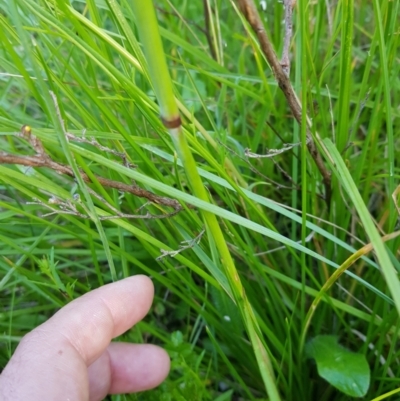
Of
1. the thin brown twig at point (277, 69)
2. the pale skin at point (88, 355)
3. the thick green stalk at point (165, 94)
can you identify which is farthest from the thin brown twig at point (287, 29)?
the pale skin at point (88, 355)

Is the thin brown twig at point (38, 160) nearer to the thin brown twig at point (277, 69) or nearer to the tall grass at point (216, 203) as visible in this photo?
the tall grass at point (216, 203)

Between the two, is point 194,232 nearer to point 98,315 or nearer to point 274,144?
point 98,315

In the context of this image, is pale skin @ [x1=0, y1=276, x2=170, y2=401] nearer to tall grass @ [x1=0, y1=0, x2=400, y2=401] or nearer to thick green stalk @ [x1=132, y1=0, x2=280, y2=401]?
tall grass @ [x1=0, y1=0, x2=400, y2=401]

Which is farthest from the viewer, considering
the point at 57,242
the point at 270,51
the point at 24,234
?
the point at 57,242

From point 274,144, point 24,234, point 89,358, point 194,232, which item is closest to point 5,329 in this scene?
point 24,234

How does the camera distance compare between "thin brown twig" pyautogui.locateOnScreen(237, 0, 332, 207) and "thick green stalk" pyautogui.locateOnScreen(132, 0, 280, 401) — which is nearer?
"thick green stalk" pyautogui.locateOnScreen(132, 0, 280, 401)

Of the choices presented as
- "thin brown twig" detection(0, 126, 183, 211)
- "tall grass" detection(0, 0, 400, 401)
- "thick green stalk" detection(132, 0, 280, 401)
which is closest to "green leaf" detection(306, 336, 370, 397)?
"tall grass" detection(0, 0, 400, 401)
